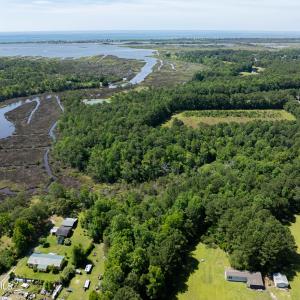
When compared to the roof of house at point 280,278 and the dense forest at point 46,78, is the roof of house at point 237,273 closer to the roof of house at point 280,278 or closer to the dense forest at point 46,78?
the roof of house at point 280,278

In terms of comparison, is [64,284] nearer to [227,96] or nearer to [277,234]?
[277,234]

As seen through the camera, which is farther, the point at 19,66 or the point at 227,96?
the point at 19,66

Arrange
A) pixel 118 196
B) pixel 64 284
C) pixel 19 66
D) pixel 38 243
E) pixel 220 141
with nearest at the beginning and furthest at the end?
pixel 64 284, pixel 38 243, pixel 118 196, pixel 220 141, pixel 19 66

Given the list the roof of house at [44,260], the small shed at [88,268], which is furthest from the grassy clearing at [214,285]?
the roof of house at [44,260]

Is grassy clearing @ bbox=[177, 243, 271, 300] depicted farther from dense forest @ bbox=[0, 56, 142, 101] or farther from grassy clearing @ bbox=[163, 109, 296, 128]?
dense forest @ bbox=[0, 56, 142, 101]

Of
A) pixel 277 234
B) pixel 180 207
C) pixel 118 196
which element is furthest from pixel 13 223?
pixel 277 234

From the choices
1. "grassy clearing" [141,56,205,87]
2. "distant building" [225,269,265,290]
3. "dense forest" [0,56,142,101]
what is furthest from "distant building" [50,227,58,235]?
"grassy clearing" [141,56,205,87]

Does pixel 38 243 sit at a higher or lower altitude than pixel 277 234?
lower
